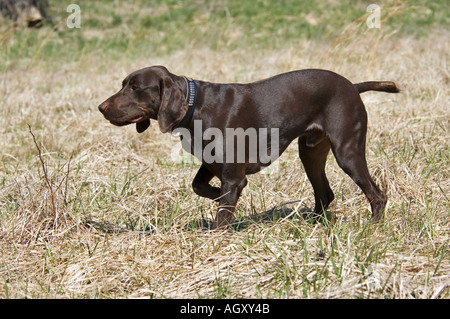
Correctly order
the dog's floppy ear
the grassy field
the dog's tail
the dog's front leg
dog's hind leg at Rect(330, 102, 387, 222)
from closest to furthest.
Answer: the grassy field → the dog's floppy ear → the dog's front leg → dog's hind leg at Rect(330, 102, 387, 222) → the dog's tail

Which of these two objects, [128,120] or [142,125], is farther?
[142,125]

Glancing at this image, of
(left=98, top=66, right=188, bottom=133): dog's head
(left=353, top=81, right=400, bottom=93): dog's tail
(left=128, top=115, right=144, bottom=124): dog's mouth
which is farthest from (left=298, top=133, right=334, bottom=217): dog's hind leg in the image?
(left=128, top=115, right=144, bottom=124): dog's mouth

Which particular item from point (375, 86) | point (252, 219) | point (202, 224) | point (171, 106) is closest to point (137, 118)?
point (171, 106)

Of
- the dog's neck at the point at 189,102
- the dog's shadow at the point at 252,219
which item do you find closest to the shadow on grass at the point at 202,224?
the dog's shadow at the point at 252,219

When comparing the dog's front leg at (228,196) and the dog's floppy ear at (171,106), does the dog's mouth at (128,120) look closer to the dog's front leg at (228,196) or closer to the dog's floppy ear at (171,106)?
the dog's floppy ear at (171,106)

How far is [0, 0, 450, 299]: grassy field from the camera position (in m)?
3.20

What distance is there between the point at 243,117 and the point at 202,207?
75 cm

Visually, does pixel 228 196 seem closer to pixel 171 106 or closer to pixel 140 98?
pixel 171 106

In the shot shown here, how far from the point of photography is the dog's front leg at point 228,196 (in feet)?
13.1

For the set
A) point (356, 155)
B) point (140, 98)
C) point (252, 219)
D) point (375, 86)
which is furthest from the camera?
point (375, 86)

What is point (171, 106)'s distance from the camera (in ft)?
12.7

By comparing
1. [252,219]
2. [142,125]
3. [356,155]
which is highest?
[142,125]

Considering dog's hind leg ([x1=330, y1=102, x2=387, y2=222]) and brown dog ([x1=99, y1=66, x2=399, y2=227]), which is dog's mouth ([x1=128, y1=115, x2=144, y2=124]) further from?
dog's hind leg ([x1=330, y1=102, x2=387, y2=222])
